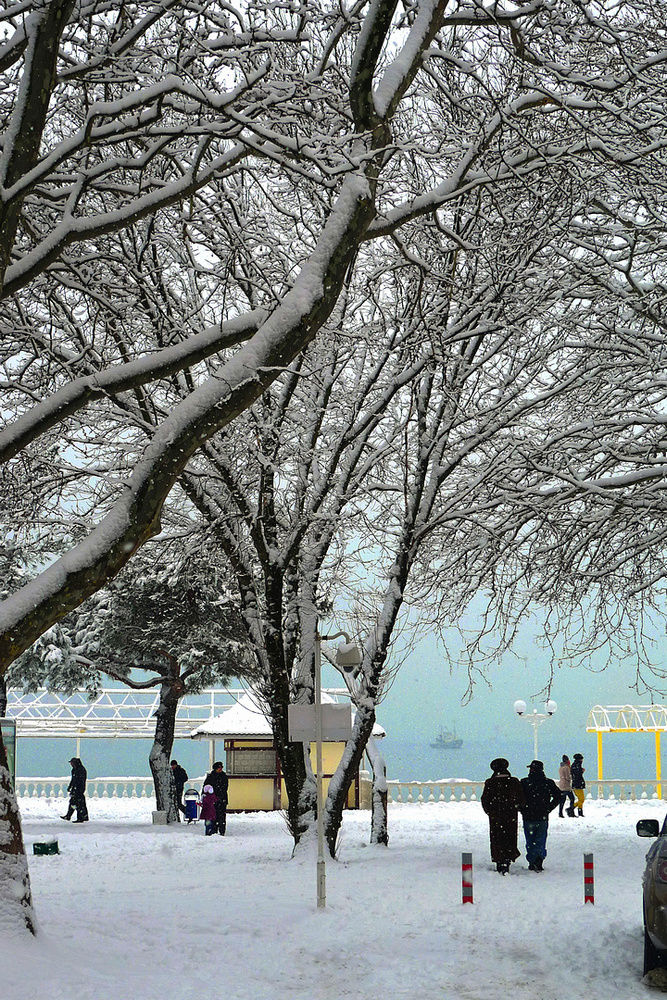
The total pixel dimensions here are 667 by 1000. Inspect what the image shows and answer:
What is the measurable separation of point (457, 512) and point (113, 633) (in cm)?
1405

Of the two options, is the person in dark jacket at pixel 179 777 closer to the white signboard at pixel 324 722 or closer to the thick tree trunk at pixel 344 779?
the thick tree trunk at pixel 344 779

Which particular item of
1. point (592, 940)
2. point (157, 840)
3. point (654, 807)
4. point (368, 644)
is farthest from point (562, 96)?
point (654, 807)

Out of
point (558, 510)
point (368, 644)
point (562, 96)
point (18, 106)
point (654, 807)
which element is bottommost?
point (654, 807)

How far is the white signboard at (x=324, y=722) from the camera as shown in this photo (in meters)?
12.3

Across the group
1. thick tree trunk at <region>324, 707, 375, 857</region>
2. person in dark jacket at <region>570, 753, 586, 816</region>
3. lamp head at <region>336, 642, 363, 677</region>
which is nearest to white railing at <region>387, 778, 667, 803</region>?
person in dark jacket at <region>570, 753, 586, 816</region>

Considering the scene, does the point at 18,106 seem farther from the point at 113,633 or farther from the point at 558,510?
the point at 113,633

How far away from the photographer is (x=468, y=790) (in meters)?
33.9

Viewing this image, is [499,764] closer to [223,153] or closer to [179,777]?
[223,153]

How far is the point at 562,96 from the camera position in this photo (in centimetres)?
1003

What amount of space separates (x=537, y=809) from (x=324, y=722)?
552 centimetres

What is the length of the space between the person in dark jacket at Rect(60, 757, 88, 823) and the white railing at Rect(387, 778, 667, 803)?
32.7ft

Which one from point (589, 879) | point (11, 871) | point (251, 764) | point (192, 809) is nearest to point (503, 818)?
point (589, 879)

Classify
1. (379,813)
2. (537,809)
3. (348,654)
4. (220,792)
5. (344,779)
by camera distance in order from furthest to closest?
1. (220,792)
2. (379,813)
3. (344,779)
4. (537,809)
5. (348,654)

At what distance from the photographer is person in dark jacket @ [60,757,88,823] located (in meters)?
27.6
